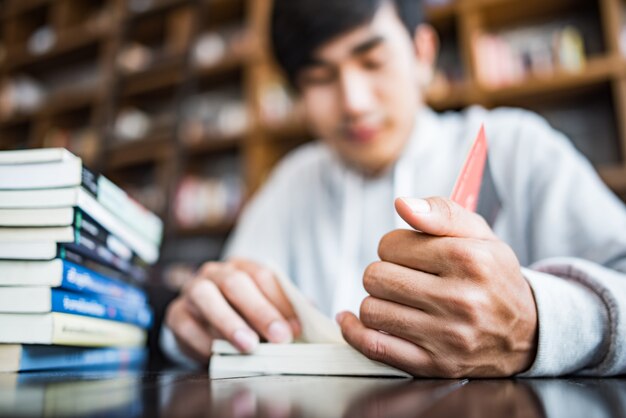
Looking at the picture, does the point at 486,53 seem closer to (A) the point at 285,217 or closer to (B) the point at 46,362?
(A) the point at 285,217

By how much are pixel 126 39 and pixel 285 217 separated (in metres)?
0.90

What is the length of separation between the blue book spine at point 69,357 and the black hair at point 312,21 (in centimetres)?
61

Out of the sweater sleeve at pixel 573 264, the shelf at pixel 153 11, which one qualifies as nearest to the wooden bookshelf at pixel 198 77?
the shelf at pixel 153 11

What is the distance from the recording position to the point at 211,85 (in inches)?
126

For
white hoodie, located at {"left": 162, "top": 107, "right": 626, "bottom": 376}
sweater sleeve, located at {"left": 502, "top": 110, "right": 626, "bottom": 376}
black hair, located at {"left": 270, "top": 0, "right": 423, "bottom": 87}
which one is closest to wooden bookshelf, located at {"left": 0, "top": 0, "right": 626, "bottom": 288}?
white hoodie, located at {"left": 162, "top": 107, "right": 626, "bottom": 376}

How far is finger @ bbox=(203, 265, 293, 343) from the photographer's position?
0.51 metres

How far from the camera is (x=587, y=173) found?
2.64 feet

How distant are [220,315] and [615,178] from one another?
1960mm

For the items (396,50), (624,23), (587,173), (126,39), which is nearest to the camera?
(587,173)

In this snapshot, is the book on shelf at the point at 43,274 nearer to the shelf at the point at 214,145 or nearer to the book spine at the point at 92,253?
the book spine at the point at 92,253

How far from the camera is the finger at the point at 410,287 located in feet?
1.29

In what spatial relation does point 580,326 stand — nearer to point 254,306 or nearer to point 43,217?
point 254,306

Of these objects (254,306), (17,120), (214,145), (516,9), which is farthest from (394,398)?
(17,120)

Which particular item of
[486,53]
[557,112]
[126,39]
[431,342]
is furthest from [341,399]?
[557,112]
